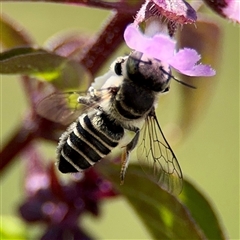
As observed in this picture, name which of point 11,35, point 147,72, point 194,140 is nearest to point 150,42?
point 147,72

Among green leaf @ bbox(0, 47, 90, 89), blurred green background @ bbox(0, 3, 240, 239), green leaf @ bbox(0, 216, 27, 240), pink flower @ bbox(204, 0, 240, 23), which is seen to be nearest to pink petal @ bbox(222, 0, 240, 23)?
pink flower @ bbox(204, 0, 240, 23)

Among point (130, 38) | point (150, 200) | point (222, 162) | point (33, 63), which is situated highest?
point (130, 38)

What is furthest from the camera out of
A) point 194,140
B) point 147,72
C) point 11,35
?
point 194,140

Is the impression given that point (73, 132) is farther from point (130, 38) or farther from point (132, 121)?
point (130, 38)

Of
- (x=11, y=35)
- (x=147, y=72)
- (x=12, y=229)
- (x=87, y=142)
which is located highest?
(x=147, y=72)

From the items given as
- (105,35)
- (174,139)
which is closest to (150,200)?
(105,35)

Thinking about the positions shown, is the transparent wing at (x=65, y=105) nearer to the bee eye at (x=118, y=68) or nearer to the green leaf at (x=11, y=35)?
the bee eye at (x=118, y=68)

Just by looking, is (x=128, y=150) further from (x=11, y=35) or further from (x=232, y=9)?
(x=11, y=35)
